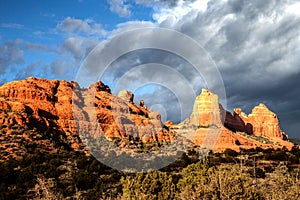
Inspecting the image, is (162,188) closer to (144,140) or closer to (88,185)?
(88,185)

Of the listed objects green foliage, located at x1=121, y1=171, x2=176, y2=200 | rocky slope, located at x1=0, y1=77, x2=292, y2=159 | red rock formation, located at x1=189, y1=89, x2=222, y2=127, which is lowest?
green foliage, located at x1=121, y1=171, x2=176, y2=200

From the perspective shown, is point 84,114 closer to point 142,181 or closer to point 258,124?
point 142,181

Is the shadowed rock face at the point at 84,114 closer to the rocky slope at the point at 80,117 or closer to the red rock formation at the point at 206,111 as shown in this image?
the rocky slope at the point at 80,117

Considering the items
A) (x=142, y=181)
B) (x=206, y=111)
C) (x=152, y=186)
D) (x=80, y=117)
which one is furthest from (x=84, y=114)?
(x=206, y=111)

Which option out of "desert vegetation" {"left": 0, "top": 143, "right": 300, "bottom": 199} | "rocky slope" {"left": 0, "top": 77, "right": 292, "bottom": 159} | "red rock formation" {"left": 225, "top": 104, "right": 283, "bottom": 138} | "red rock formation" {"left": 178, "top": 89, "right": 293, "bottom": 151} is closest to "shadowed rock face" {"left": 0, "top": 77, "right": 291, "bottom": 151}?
A: "rocky slope" {"left": 0, "top": 77, "right": 292, "bottom": 159}

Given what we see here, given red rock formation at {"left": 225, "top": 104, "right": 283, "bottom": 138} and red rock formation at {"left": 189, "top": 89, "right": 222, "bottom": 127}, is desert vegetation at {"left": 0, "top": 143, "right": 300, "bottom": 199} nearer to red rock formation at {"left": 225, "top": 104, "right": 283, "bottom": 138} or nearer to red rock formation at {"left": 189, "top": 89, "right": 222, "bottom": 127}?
red rock formation at {"left": 189, "top": 89, "right": 222, "bottom": 127}

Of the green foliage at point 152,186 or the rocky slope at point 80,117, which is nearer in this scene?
the green foliage at point 152,186

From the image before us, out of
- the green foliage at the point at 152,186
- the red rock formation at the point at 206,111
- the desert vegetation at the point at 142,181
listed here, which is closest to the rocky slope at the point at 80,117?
the red rock formation at the point at 206,111

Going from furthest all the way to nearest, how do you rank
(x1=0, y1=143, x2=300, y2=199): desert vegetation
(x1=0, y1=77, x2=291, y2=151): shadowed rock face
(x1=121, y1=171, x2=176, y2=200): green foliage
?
(x1=0, y1=77, x2=291, y2=151): shadowed rock face → (x1=121, y1=171, x2=176, y2=200): green foliage → (x1=0, y1=143, x2=300, y2=199): desert vegetation

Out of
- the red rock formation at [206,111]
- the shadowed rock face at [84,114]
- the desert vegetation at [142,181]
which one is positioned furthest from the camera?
the red rock formation at [206,111]

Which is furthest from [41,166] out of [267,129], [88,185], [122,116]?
[267,129]

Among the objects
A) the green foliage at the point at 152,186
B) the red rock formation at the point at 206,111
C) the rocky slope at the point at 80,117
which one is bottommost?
the green foliage at the point at 152,186

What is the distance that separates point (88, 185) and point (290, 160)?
45.7 m

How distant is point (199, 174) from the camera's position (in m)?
30.1
